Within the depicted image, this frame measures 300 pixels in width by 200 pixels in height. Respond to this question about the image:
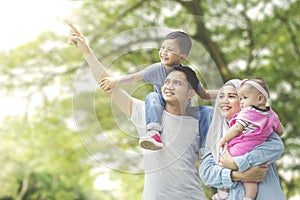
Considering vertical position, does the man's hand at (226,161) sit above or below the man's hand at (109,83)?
below

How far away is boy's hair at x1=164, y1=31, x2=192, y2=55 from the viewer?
67.8 inches

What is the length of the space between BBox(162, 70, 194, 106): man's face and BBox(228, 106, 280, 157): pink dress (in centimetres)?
20

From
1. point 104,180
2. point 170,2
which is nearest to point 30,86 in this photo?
point 104,180

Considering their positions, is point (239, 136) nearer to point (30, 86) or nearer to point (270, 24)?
point (270, 24)

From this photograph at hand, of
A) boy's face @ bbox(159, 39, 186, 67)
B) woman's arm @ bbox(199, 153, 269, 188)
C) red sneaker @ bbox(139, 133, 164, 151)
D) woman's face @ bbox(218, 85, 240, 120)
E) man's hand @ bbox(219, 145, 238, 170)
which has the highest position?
boy's face @ bbox(159, 39, 186, 67)

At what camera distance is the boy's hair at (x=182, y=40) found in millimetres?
1723

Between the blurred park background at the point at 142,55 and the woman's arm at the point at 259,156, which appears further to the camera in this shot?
the blurred park background at the point at 142,55

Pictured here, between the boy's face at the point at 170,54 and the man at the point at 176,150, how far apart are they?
3cm

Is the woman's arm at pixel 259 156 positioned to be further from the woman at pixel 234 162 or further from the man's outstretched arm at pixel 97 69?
the man's outstretched arm at pixel 97 69

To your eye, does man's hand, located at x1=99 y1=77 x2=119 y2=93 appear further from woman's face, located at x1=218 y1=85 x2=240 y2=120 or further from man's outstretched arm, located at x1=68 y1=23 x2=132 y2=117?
woman's face, located at x1=218 y1=85 x2=240 y2=120

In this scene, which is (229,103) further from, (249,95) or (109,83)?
(109,83)

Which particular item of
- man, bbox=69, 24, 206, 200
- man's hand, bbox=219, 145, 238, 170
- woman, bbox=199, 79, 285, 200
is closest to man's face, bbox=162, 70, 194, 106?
man, bbox=69, 24, 206, 200

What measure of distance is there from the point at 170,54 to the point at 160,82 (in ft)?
0.31

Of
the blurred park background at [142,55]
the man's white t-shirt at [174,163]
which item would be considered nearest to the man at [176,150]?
the man's white t-shirt at [174,163]
